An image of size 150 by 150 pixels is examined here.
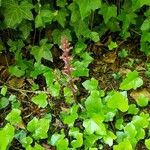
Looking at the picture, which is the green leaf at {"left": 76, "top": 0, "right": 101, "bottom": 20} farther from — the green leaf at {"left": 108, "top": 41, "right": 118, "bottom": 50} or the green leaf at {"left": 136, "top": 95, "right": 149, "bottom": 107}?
the green leaf at {"left": 136, "top": 95, "right": 149, "bottom": 107}

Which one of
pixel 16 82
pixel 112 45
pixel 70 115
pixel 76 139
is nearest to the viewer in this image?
pixel 76 139

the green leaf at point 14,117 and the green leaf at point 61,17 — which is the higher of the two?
the green leaf at point 61,17

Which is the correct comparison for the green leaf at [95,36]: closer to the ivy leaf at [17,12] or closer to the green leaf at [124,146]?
the ivy leaf at [17,12]

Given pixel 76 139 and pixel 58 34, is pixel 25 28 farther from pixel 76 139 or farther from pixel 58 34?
pixel 76 139

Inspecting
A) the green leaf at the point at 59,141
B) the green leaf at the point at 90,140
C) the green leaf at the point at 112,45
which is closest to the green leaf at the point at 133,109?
the green leaf at the point at 90,140

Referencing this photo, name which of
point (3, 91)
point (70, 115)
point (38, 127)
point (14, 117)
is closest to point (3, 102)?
point (3, 91)

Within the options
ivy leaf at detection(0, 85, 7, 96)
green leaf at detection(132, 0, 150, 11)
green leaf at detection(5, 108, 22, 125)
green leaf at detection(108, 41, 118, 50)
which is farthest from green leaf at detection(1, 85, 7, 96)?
green leaf at detection(132, 0, 150, 11)

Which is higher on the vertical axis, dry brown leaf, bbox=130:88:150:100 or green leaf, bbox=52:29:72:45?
green leaf, bbox=52:29:72:45
